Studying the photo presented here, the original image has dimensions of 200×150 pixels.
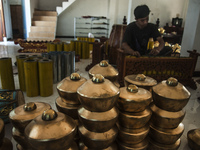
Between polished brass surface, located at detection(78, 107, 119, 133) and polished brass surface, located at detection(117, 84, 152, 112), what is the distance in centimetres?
7

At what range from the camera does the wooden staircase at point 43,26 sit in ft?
19.2

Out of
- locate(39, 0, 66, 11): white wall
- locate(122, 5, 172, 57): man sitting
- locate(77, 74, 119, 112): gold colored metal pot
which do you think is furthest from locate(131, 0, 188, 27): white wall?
locate(77, 74, 119, 112): gold colored metal pot

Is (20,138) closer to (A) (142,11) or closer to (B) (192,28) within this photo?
(A) (142,11)

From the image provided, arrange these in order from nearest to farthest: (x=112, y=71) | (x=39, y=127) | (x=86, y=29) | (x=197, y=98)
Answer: (x=39, y=127) < (x=112, y=71) < (x=197, y=98) < (x=86, y=29)

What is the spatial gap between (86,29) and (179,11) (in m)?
4.39

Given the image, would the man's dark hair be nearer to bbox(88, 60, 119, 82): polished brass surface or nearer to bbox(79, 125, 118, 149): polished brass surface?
bbox(88, 60, 119, 82): polished brass surface

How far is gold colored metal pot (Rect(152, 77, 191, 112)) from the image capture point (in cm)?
72

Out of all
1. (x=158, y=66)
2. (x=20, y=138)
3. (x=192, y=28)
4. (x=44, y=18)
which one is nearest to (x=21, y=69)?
(x=20, y=138)

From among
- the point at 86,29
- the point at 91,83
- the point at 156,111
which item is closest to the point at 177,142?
the point at 156,111

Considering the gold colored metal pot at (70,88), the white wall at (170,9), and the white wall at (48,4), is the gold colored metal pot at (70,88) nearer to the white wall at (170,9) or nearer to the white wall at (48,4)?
the white wall at (170,9)

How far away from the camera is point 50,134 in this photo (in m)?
0.51

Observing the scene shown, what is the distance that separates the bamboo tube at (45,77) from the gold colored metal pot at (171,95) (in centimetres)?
118

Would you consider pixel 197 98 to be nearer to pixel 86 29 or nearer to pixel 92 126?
pixel 92 126

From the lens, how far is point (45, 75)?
1.62m
